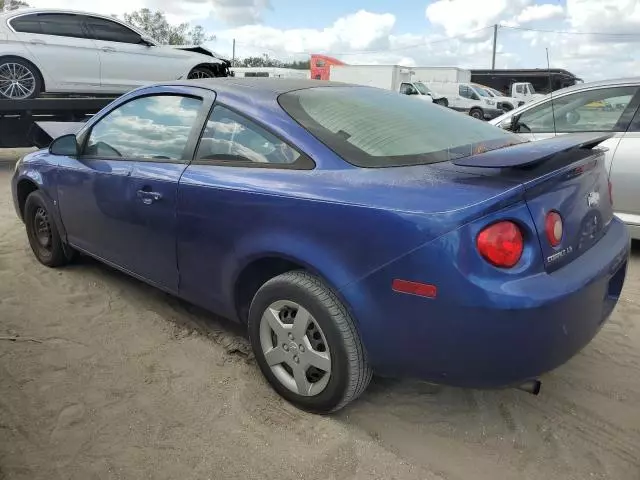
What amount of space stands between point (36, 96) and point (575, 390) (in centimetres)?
820

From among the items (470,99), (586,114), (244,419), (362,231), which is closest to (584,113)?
(586,114)

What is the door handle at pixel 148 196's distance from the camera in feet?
9.51

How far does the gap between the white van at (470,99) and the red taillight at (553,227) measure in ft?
87.7

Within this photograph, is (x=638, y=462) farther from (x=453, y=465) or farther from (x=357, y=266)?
(x=357, y=266)

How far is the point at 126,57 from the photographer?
8.64 meters

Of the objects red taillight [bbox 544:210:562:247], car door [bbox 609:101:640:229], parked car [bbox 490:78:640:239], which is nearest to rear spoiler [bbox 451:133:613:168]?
red taillight [bbox 544:210:562:247]

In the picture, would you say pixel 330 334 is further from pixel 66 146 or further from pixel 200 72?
pixel 200 72

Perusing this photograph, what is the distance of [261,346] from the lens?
257 centimetres

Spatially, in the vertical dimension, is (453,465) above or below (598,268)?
below

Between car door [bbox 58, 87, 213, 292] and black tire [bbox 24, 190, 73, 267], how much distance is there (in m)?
0.38

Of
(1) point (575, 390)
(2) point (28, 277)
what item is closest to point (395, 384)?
(1) point (575, 390)

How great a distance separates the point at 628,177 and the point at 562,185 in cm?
286

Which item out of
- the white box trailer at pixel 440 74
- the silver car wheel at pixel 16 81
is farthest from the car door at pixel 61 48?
the white box trailer at pixel 440 74

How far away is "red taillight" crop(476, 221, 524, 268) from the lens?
1909 mm
